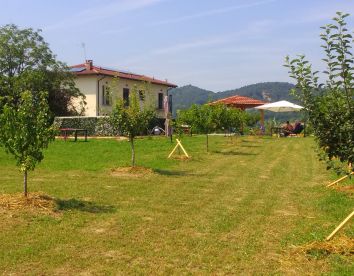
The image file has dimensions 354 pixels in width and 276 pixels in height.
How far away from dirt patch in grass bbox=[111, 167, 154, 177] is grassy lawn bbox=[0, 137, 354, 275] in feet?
0.73

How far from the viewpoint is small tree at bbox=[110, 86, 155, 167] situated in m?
A: 13.4

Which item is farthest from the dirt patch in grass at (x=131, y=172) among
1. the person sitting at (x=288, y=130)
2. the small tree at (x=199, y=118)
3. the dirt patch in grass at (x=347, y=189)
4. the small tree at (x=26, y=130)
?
the person sitting at (x=288, y=130)

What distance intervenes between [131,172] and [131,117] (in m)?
1.68

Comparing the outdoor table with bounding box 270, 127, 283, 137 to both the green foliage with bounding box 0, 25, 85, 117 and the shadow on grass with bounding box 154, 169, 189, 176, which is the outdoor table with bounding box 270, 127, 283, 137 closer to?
the green foliage with bounding box 0, 25, 85, 117

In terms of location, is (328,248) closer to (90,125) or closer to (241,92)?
(90,125)

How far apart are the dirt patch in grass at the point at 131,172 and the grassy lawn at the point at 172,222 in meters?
0.22

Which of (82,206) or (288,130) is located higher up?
(288,130)

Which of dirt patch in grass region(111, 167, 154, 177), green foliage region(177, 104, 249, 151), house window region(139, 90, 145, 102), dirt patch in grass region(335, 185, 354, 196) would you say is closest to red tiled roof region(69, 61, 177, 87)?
green foliage region(177, 104, 249, 151)

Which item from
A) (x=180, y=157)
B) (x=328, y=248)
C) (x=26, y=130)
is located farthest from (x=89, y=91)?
(x=328, y=248)

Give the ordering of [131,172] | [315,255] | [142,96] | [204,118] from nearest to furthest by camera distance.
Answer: [315,255] → [131,172] → [142,96] → [204,118]

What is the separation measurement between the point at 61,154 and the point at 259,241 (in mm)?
12122

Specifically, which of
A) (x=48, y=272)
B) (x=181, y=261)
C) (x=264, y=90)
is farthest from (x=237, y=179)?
(x=264, y=90)

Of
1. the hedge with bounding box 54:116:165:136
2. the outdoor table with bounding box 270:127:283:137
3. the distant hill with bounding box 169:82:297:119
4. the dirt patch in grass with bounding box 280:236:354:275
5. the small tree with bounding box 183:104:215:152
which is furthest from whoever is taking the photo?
the distant hill with bounding box 169:82:297:119

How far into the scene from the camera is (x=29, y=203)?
311 inches
